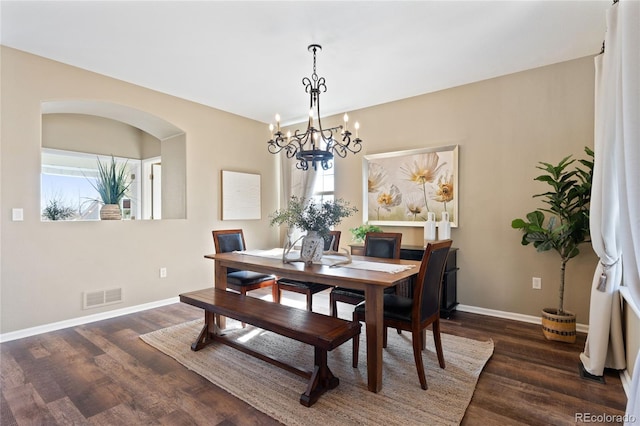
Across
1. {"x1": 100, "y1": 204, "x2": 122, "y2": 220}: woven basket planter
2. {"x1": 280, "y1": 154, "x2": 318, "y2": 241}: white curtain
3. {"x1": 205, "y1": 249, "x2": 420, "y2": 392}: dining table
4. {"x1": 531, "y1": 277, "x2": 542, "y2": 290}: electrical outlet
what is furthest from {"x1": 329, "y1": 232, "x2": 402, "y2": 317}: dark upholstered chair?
{"x1": 100, "y1": 204, "x2": 122, "y2": 220}: woven basket planter

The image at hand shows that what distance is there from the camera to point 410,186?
4.11 metres

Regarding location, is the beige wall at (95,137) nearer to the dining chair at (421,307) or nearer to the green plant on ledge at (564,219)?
the dining chair at (421,307)

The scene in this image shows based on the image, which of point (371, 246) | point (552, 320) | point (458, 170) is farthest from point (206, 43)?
point (552, 320)

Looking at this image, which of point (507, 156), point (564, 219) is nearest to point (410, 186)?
point (507, 156)

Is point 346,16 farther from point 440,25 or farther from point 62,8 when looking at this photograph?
point 62,8

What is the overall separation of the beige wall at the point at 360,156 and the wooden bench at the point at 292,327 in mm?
1530

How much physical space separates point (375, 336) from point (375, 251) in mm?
1243

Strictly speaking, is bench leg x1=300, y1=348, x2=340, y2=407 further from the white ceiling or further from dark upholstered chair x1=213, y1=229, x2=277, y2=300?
the white ceiling

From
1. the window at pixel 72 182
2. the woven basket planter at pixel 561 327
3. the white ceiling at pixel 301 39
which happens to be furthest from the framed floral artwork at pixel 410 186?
the window at pixel 72 182

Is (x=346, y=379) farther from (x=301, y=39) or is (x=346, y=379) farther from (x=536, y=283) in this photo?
(x=301, y=39)

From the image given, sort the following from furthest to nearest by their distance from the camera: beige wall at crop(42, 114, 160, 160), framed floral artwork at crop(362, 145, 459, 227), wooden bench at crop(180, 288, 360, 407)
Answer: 1. beige wall at crop(42, 114, 160, 160)
2. framed floral artwork at crop(362, 145, 459, 227)
3. wooden bench at crop(180, 288, 360, 407)

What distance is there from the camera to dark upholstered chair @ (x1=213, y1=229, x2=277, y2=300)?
327 centimetres

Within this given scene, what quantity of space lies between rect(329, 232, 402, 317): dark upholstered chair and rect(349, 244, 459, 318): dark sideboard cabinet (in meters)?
0.54

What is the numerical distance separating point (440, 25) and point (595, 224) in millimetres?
1892
